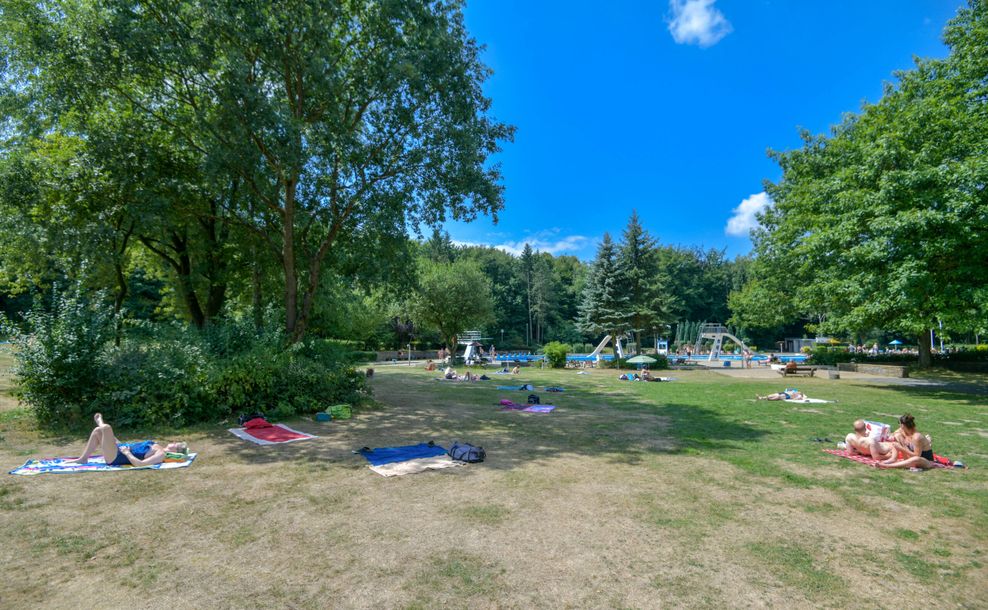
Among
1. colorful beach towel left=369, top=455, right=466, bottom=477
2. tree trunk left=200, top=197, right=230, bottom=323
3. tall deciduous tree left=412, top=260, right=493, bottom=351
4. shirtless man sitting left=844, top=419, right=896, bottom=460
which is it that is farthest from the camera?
tall deciduous tree left=412, top=260, right=493, bottom=351

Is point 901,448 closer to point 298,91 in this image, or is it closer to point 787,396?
point 787,396

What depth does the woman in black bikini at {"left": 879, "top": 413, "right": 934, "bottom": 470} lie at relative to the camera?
23.3ft

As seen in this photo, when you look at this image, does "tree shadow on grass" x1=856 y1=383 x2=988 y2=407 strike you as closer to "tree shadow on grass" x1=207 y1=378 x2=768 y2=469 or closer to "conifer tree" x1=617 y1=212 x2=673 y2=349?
"tree shadow on grass" x1=207 y1=378 x2=768 y2=469

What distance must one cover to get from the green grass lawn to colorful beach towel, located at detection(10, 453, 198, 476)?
0.84ft

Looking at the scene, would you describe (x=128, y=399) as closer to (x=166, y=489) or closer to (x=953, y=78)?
(x=166, y=489)

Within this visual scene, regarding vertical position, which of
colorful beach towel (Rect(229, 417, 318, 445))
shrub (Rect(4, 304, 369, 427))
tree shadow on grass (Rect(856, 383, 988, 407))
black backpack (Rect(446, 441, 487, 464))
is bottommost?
colorful beach towel (Rect(229, 417, 318, 445))

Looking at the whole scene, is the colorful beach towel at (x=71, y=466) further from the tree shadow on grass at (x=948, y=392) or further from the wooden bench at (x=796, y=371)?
the wooden bench at (x=796, y=371)

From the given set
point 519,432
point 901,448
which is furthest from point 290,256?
point 901,448

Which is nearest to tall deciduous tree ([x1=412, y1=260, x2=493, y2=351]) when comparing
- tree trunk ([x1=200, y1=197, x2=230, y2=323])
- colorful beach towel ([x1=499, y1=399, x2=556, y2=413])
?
tree trunk ([x1=200, y1=197, x2=230, y2=323])

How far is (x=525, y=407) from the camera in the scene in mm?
13805

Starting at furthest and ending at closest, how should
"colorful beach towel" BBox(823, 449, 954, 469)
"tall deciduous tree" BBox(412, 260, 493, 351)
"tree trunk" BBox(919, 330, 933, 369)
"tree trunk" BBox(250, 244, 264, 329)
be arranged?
"tall deciduous tree" BBox(412, 260, 493, 351) < "tree trunk" BBox(919, 330, 933, 369) < "tree trunk" BBox(250, 244, 264, 329) < "colorful beach towel" BBox(823, 449, 954, 469)

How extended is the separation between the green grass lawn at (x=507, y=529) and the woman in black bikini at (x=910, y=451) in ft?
0.90

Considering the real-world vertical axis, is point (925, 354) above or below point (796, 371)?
above

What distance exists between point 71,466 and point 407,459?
476 cm
